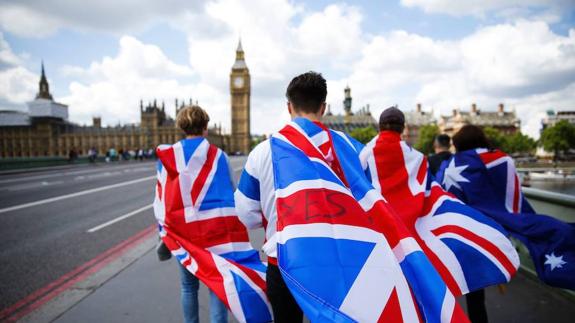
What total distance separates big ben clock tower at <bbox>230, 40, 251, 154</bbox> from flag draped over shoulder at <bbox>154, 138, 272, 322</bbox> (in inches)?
4306

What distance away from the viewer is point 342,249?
61.8 inches

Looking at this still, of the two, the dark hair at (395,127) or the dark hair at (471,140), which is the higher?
the dark hair at (395,127)

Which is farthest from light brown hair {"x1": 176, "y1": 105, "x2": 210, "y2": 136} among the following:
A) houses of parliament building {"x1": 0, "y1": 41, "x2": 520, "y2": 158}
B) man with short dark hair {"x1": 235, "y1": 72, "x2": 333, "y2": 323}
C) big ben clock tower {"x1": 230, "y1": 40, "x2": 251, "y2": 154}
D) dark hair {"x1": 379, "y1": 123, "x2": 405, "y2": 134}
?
big ben clock tower {"x1": 230, "y1": 40, "x2": 251, "y2": 154}

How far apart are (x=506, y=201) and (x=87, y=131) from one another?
122m

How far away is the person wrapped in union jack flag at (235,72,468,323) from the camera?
1.50 meters

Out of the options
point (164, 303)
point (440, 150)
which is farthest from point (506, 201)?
point (164, 303)

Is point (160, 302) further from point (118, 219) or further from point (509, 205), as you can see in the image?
point (118, 219)

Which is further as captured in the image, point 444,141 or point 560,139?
point 560,139

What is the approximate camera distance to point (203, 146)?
2.79 meters

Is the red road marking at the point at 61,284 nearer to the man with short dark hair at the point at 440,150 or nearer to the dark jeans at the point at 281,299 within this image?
the dark jeans at the point at 281,299

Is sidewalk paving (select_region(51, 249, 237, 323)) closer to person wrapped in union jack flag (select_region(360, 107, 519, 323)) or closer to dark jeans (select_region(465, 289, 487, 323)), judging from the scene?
person wrapped in union jack flag (select_region(360, 107, 519, 323))

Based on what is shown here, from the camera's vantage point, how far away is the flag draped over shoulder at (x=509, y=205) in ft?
9.48

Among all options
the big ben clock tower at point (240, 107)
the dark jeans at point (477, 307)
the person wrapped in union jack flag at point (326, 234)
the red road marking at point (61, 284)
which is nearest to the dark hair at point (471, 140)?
the dark jeans at point (477, 307)

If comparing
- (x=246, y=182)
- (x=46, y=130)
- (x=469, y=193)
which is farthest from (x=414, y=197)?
(x=46, y=130)
